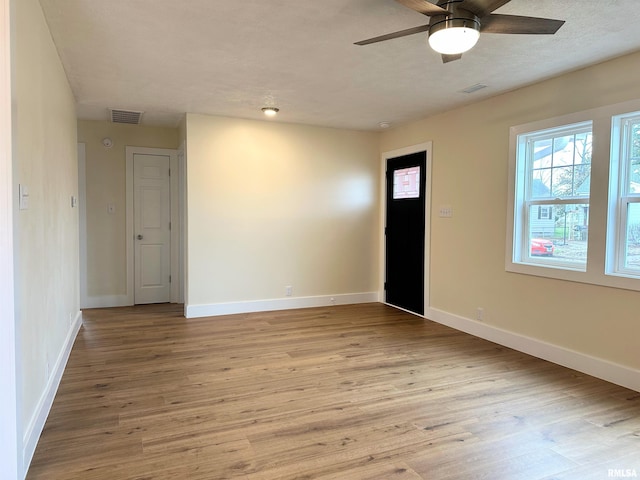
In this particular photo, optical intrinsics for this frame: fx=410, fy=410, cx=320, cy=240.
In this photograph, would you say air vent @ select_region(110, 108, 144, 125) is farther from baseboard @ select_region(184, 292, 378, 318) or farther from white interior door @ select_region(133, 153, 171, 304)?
baseboard @ select_region(184, 292, 378, 318)

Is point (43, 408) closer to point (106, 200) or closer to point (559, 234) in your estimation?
point (106, 200)

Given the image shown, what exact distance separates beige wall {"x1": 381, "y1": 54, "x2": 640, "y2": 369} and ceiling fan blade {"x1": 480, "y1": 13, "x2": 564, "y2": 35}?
142cm

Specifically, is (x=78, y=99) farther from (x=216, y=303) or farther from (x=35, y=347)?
(x=35, y=347)

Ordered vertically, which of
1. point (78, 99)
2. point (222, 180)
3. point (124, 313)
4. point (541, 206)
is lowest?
point (124, 313)

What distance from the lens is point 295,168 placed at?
222 inches

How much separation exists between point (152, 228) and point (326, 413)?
434cm

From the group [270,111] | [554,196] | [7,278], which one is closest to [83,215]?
[270,111]

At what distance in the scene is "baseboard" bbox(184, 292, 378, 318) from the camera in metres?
5.15

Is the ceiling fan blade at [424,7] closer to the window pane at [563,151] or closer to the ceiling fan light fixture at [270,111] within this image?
the window pane at [563,151]

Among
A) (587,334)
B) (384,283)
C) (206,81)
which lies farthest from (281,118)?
(587,334)

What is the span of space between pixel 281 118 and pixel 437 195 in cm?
220

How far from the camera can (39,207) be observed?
8.25 feet

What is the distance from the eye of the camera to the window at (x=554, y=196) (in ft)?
11.5

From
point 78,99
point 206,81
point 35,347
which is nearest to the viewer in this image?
point 35,347
